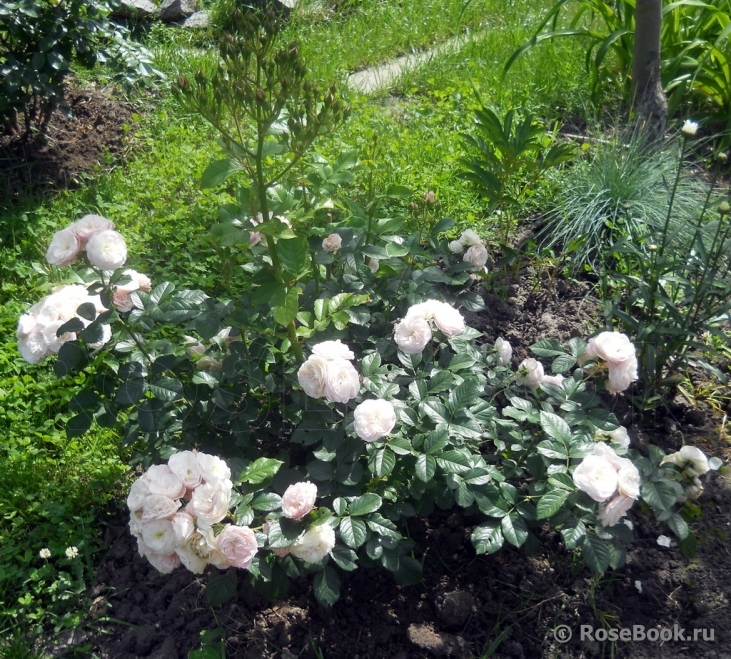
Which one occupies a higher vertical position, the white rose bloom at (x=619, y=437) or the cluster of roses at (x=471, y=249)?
the cluster of roses at (x=471, y=249)

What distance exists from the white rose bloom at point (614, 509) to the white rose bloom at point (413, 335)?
63cm

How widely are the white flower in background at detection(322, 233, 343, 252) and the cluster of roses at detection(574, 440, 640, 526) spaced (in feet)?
3.28

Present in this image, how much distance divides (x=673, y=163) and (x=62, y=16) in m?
3.14

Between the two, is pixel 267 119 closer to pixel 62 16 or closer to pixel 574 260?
pixel 574 260

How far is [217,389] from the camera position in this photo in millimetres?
1992

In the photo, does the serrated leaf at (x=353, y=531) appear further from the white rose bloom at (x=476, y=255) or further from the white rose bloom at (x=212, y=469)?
the white rose bloom at (x=476, y=255)

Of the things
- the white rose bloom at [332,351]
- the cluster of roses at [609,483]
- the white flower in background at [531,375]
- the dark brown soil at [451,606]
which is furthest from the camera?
the white flower in background at [531,375]

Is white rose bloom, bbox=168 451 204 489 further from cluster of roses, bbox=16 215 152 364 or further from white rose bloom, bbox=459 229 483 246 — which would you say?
white rose bloom, bbox=459 229 483 246

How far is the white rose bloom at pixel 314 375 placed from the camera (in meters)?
1.79

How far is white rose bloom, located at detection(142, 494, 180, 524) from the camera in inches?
63.9

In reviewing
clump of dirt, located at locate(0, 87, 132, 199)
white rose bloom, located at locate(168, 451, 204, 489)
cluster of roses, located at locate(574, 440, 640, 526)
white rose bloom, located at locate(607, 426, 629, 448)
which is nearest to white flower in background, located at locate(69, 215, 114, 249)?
white rose bloom, located at locate(168, 451, 204, 489)

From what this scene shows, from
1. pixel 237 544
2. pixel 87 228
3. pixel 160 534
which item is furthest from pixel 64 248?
pixel 237 544

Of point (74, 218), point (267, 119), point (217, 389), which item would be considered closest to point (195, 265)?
point (74, 218)

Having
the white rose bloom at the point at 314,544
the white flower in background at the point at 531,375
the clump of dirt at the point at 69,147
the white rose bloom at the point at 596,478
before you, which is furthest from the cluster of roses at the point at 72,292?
the clump of dirt at the point at 69,147
